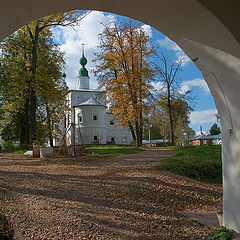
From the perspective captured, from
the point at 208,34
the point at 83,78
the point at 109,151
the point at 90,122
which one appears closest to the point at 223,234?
the point at 208,34

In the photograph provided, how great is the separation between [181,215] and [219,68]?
3.23 m

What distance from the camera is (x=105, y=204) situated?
5227 millimetres

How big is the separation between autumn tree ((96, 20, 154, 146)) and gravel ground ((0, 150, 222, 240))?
12.4m

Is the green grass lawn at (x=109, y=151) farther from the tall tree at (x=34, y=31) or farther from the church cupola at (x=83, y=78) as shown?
the church cupola at (x=83, y=78)

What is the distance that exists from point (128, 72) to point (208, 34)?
18277 millimetres

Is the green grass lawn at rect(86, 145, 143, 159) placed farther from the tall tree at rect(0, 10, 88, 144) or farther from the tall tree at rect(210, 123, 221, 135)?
the tall tree at rect(210, 123, 221, 135)

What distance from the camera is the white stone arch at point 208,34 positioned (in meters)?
2.36

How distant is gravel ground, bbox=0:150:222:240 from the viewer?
389 cm

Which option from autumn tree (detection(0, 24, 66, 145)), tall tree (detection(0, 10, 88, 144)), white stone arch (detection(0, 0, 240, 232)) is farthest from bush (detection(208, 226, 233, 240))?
autumn tree (detection(0, 24, 66, 145))

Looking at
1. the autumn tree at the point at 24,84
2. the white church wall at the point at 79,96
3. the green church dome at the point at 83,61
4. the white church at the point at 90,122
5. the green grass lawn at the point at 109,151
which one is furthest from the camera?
the green church dome at the point at 83,61

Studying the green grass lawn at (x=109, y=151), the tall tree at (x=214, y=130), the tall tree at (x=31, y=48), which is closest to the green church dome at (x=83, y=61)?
the tall tree at (x=31, y=48)

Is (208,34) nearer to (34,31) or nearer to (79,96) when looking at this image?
(34,31)

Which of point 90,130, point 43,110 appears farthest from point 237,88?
point 90,130

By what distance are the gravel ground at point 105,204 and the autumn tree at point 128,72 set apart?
12.4 m
